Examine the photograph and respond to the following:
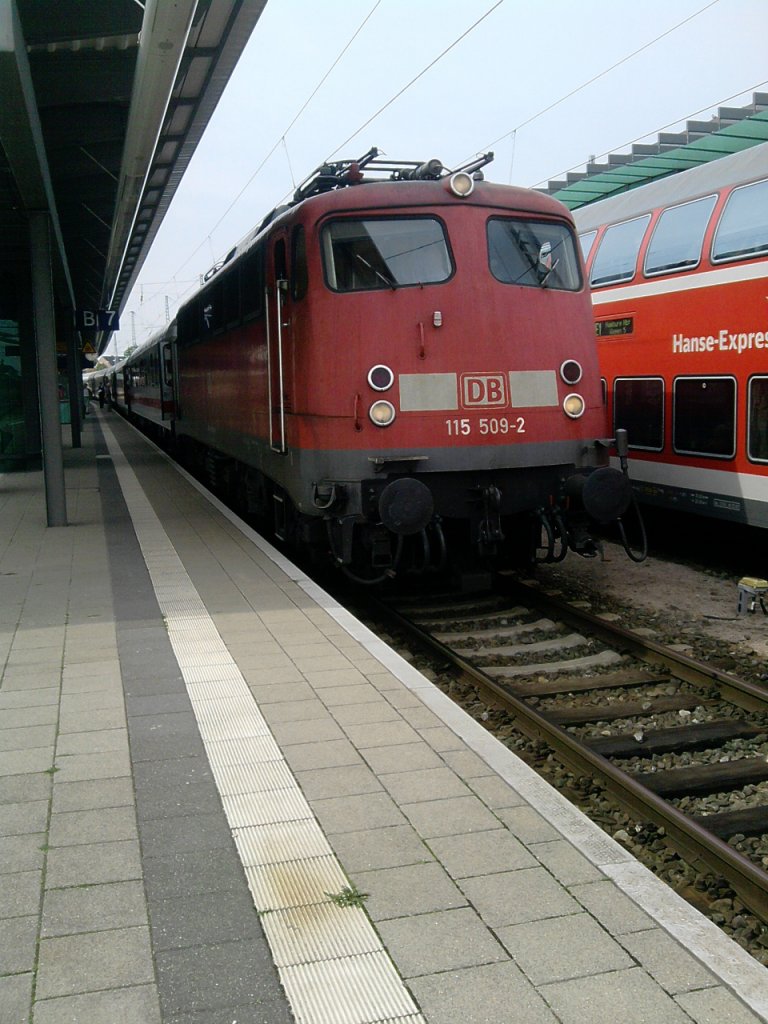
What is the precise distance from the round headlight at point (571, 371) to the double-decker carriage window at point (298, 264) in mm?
2206

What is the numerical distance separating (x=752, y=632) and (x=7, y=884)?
6377 millimetres

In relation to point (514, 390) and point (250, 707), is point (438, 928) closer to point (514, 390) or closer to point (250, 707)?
point (250, 707)

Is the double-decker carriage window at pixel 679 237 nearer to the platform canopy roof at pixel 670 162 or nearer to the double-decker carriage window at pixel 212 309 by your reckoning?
the platform canopy roof at pixel 670 162

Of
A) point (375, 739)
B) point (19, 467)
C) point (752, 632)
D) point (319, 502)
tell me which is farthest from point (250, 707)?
point (19, 467)

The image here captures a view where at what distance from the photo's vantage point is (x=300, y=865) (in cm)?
350

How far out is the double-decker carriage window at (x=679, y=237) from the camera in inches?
391

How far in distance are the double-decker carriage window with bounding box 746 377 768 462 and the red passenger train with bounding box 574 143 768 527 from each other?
0.03ft

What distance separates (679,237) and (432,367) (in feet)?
13.1

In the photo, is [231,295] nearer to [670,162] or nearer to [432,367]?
[432,367]

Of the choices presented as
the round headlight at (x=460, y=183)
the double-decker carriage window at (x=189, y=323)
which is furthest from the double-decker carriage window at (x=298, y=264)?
the double-decker carriage window at (x=189, y=323)

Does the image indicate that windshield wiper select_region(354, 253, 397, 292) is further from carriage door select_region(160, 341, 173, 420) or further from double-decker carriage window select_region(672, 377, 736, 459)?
carriage door select_region(160, 341, 173, 420)

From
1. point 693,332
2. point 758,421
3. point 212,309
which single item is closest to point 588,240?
point 693,332

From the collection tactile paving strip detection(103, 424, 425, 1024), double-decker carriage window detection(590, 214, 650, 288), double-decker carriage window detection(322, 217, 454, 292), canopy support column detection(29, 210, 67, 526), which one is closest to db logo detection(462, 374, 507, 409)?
double-decker carriage window detection(322, 217, 454, 292)

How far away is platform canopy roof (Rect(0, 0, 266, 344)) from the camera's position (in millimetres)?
7945
